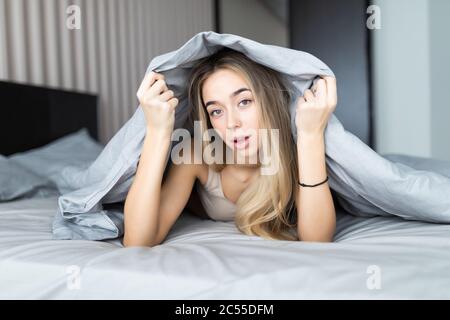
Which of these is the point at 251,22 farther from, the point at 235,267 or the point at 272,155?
the point at 235,267

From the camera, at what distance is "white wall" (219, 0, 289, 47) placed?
4.29m

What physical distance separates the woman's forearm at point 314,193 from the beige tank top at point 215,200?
0.87ft

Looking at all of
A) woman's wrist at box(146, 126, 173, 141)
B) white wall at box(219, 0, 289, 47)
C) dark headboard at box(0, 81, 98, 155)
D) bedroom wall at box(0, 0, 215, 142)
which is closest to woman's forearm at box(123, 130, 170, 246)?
woman's wrist at box(146, 126, 173, 141)

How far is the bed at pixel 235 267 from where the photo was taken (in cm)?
54

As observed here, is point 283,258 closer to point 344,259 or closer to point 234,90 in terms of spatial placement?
point 344,259

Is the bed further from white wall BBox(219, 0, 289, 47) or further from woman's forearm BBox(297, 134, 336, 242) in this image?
white wall BBox(219, 0, 289, 47)

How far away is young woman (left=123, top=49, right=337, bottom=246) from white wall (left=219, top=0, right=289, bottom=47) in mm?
3237

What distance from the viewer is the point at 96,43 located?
2.47 metres

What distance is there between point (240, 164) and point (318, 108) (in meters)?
0.30

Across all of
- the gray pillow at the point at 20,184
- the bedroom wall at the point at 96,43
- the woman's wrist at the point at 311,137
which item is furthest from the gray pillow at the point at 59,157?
the woman's wrist at the point at 311,137

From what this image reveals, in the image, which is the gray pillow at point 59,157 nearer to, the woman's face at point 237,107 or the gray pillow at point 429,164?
the woman's face at point 237,107

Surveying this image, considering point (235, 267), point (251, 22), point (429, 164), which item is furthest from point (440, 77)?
point (251, 22)

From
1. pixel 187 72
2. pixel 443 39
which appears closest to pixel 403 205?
pixel 187 72

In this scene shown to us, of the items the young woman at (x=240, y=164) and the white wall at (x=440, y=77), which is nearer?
the young woman at (x=240, y=164)
